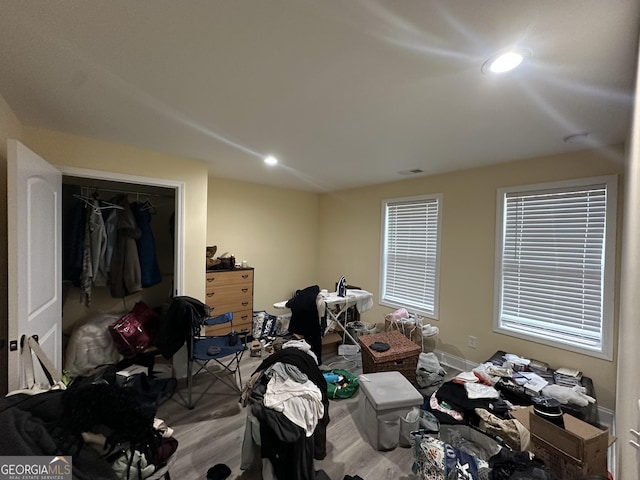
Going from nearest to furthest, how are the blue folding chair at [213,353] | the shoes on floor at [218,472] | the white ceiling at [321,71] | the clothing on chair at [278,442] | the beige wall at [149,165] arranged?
the white ceiling at [321,71] < the clothing on chair at [278,442] < the shoes on floor at [218,472] < the beige wall at [149,165] < the blue folding chair at [213,353]

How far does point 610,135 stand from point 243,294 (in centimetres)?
419

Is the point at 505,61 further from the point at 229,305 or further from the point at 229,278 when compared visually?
the point at 229,305

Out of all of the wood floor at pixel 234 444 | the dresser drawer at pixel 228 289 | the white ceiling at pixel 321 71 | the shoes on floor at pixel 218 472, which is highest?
the white ceiling at pixel 321 71

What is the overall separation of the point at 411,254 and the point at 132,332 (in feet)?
11.7

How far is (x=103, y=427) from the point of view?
1.17m

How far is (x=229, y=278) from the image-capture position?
3768mm

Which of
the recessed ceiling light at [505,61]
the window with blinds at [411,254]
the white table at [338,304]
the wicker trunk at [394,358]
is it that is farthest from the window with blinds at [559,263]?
the recessed ceiling light at [505,61]

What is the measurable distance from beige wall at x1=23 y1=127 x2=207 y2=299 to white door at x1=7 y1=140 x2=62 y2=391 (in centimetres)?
31

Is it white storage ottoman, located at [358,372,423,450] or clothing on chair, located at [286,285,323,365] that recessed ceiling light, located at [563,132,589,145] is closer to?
white storage ottoman, located at [358,372,423,450]

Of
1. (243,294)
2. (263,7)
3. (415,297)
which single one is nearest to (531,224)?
(415,297)

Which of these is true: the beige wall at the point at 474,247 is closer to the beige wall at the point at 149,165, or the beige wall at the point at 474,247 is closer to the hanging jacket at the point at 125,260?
the beige wall at the point at 149,165

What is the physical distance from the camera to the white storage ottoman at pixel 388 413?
1992mm

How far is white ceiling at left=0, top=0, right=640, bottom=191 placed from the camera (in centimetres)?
106

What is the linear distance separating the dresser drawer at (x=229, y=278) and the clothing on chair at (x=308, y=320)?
1078mm
